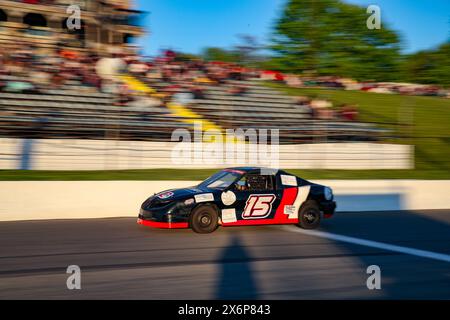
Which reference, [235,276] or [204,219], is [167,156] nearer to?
[204,219]

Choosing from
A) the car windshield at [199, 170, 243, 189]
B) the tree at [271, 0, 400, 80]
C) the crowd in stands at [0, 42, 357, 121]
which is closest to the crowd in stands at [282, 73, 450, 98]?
the crowd in stands at [0, 42, 357, 121]

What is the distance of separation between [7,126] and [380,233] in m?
10.7

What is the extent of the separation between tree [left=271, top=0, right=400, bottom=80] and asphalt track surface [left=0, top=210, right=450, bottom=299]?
39.2 metres

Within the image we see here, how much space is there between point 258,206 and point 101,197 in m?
4.00

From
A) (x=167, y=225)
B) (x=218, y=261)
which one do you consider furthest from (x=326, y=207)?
(x=218, y=261)

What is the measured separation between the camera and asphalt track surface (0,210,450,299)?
231 inches

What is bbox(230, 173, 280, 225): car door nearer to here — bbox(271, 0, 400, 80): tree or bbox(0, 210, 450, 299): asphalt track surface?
bbox(0, 210, 450, 299): asphalt track surface

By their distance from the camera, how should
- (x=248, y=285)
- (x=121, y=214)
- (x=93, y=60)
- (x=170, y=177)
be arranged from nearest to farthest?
(x=248, y=285) < (x=121, y=214) < (x=170, y=177) < (x=93, y=60)

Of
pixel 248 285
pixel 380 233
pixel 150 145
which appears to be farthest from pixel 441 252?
pixel 150 145

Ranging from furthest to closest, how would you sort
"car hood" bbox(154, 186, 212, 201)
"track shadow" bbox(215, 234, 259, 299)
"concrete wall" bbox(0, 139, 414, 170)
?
1. "concrete wall" bbox(0, 139, 414, 170)
2. "car hood" bbox(154, 186, 212, 201)
3. "track shadow" bbox(215, 234, 259, 299)

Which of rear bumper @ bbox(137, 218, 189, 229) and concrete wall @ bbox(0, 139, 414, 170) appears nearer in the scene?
rear bumper @ bbox(137, 218, 189, 229)

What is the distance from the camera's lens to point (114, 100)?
703 inches

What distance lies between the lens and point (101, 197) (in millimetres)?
12062

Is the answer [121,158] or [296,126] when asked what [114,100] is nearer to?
[121,158]
